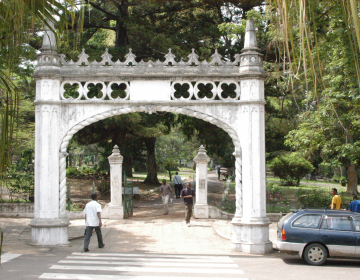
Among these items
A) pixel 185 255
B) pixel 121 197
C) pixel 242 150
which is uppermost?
pixel 242 150

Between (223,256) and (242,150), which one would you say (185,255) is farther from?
(242,150)

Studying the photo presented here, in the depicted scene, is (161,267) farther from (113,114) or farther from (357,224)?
(357,224)

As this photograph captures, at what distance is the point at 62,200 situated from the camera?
12.0 m

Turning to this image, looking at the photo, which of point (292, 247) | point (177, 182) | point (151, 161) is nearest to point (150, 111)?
point (292, 247)

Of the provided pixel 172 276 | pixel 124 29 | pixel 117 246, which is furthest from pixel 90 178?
pixel 172 276

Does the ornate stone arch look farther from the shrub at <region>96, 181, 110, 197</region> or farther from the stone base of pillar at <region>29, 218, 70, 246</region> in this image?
the shrub at <region>96, 181, 110, 197</region>

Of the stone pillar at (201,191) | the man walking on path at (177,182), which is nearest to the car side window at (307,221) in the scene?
the stone pillar at (201,191)

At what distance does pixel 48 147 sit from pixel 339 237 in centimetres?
799

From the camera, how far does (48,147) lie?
11844 mm

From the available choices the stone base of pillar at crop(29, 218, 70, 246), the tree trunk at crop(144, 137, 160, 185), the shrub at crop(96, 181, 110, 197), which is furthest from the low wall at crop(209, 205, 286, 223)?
the tree trunk at crop(144, 137, 160, 185)

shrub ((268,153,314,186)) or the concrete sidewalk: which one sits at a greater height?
shrub ((268,153,314,186))

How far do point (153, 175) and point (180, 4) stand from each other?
545 inches

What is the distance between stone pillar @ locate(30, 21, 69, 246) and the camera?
11.7 metres

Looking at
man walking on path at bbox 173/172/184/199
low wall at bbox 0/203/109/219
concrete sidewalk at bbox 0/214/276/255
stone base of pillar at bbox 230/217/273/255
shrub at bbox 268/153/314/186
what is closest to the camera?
stone base of pillar at bbox 230/217/273/255
